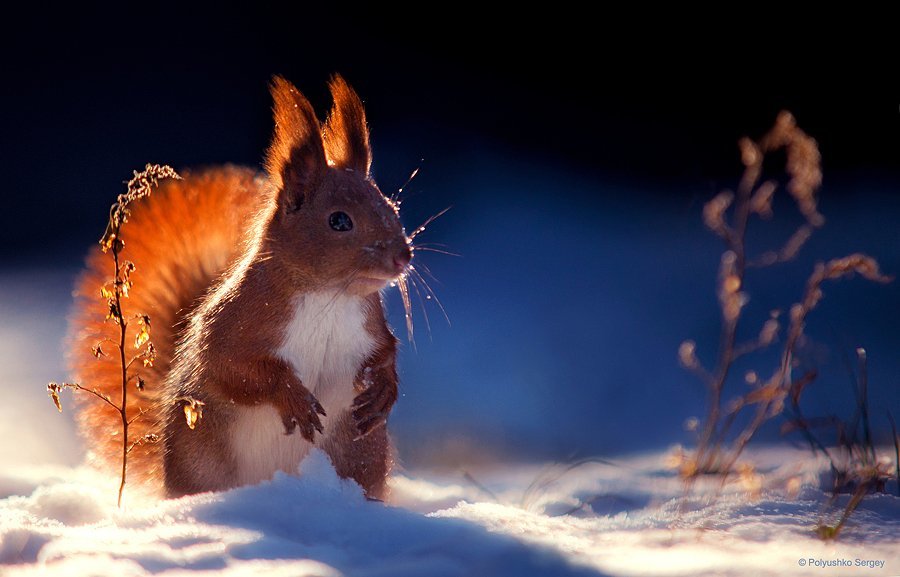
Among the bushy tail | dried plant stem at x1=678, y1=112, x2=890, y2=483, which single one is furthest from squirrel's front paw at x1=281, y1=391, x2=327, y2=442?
dried plant stem at x1=678, y1=112, x2=890, y2=483

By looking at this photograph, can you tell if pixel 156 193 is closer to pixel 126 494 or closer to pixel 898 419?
pixel 126 494

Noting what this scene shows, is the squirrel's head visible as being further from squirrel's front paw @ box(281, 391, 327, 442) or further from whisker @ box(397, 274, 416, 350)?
squirrel's front paw @ box(281, 391, 327, 442)

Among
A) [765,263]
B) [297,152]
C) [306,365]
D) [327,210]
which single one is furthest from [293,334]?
[765,263]

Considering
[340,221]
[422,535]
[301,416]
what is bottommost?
[422,535]

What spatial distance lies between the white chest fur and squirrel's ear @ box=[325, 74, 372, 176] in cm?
39

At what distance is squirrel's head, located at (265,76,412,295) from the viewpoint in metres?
1.97

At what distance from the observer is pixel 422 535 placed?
1.44 m

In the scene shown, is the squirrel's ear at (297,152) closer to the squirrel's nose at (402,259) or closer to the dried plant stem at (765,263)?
the squirrel's nose at (402,259)

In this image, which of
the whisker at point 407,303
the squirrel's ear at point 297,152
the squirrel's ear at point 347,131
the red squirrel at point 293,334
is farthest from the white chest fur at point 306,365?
the squirrel's ear at point 347,131

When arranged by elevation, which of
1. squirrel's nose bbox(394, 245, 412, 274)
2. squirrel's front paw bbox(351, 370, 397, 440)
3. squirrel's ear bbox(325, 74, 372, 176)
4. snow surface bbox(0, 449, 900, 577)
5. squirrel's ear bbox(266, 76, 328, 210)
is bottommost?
snow surface bbox(0, 449, 900, 577)

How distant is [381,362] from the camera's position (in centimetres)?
207

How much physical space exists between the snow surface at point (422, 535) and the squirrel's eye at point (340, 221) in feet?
1.69

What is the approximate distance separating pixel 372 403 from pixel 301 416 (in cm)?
18

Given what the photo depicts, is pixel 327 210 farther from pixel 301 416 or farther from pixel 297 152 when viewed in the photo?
pixel 301 416
